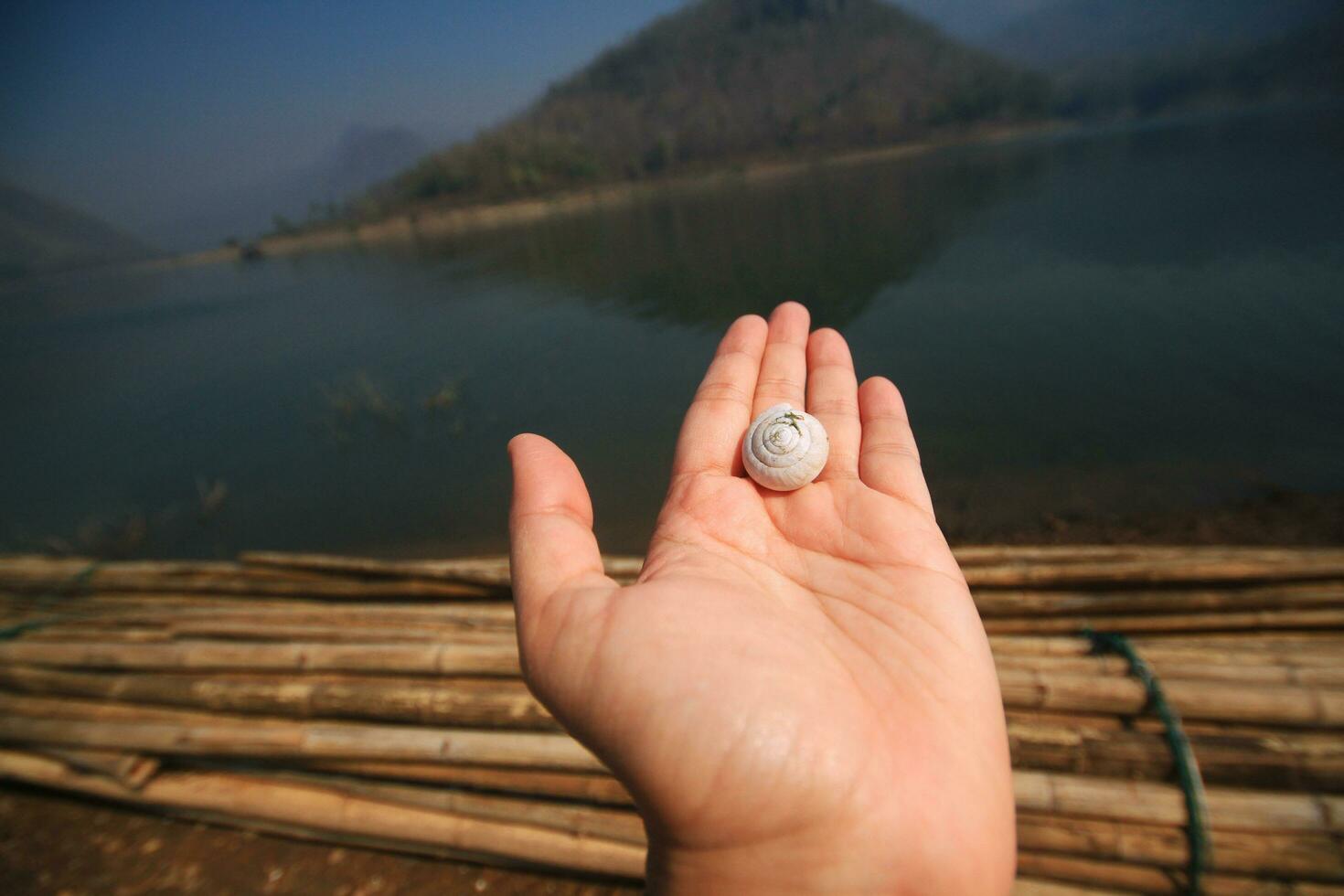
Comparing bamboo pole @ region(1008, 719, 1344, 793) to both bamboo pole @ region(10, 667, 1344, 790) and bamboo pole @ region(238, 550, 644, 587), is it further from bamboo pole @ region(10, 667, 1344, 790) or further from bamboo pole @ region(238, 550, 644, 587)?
bamboo pole @ region(238, 550, 644, 587)

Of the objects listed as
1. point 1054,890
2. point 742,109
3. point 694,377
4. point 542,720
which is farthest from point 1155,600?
point 742,109

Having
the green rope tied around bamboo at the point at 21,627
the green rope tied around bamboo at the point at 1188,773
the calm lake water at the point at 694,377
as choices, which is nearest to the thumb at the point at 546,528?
the green rope tied around bamboo at the point at 1188,773

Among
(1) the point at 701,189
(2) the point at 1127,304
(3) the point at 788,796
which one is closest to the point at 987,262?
(2) the point at 1127,304

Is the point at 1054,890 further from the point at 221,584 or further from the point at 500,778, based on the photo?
the point at 221,584

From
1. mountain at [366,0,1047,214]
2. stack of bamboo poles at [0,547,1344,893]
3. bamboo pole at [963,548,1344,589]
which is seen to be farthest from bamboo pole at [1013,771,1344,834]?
mountain at [366,0,1047,214]

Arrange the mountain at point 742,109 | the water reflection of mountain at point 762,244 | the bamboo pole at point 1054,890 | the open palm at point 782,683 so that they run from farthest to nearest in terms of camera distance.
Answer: the mountain at point 742,109 < the water reflection of mountain at point 762,244 < the bamboo pole at point 1054,890 < the open palm at point 782,683

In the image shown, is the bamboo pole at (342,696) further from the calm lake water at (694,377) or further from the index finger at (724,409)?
the calm lake water at (694,377)
